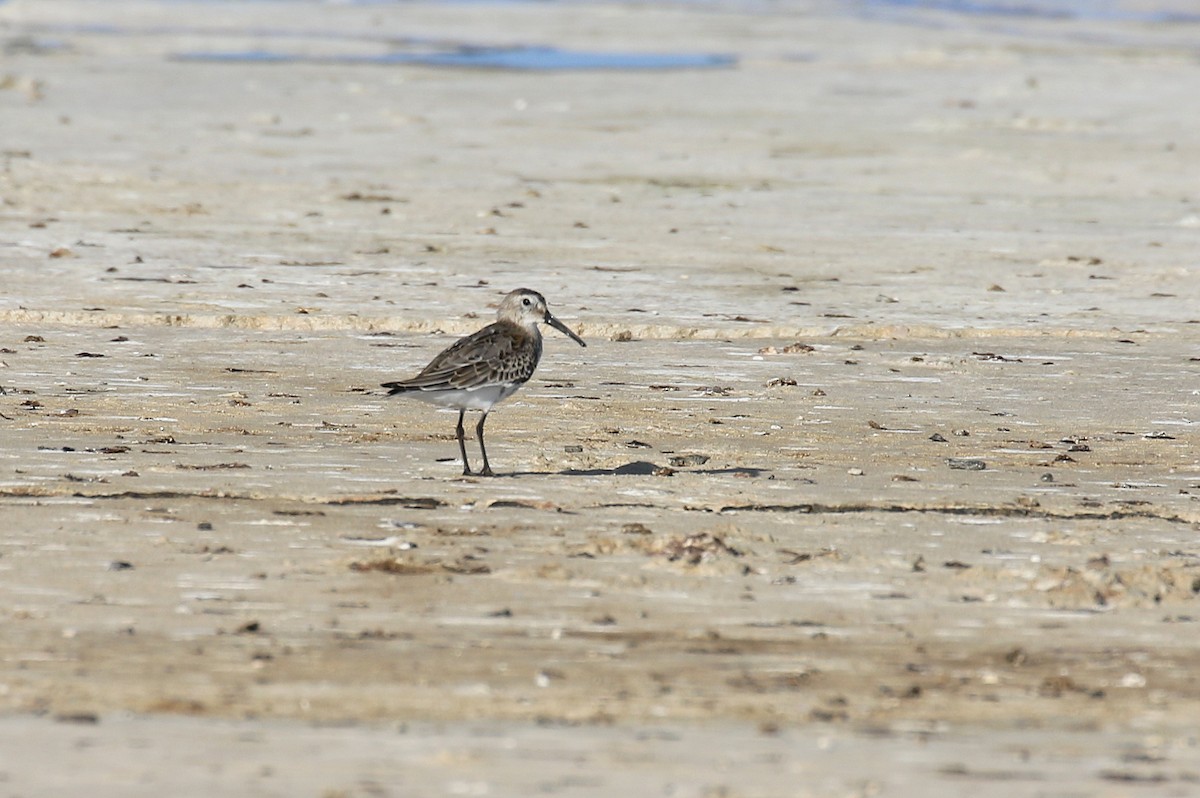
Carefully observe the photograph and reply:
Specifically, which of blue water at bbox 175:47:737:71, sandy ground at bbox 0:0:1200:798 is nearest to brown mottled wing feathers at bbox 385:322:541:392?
sandy ground at bbox 0:0:1200:798

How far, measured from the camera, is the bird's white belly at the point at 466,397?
9.62 metres

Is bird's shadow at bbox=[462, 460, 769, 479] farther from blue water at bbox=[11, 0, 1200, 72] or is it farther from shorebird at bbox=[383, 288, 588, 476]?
blue water at bbox=[11, 0, 1200, 72]

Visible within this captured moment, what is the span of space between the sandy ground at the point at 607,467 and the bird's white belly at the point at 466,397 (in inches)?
12.9

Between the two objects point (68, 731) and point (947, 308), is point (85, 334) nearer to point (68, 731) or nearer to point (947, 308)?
point (947, 308)

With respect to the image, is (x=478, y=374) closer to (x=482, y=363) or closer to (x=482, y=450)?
(x=482, y=363)

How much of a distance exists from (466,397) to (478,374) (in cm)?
13

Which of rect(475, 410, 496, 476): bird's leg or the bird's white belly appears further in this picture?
the bird's white belly

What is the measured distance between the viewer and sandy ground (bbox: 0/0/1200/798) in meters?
5.95

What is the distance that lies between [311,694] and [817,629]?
1929 mm

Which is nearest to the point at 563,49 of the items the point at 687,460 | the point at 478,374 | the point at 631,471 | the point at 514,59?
the point at 514,59

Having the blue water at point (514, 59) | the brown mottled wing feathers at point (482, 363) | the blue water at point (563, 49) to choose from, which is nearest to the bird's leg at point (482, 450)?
the brown mottled wing feathers at point (482, 363)

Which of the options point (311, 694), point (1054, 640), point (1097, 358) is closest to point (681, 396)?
point (1097, 358)

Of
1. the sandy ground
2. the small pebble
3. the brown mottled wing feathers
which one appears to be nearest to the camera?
the sandy ground

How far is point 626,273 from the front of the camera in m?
15.9
